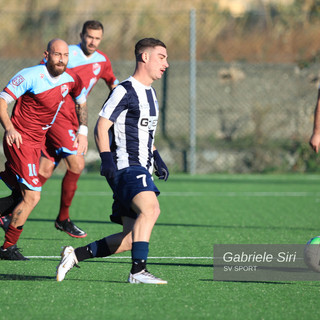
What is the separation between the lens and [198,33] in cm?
1659

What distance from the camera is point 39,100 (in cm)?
621

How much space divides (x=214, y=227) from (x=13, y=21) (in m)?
12.4

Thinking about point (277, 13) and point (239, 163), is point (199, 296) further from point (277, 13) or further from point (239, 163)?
point (277, 13)

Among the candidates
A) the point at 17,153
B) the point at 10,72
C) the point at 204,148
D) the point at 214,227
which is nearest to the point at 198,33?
the point at 204,148

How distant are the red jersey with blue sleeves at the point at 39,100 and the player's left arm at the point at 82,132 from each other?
30cm

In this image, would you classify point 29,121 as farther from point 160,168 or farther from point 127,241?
point 127,241

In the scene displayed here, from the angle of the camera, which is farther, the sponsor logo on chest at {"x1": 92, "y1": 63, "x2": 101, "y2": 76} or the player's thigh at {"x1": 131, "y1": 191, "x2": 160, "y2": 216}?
the sponsor logo on chest at {"x1": 92, "y1": 63, "x2": 101, "y2": 76}

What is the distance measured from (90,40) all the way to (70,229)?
204 cm

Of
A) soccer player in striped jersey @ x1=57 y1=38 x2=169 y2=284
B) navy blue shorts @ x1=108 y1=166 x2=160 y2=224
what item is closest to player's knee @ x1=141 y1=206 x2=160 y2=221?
soccer player in striped jersey @ x1=57 y1=38 x2=169 y2=284

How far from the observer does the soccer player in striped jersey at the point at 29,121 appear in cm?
595

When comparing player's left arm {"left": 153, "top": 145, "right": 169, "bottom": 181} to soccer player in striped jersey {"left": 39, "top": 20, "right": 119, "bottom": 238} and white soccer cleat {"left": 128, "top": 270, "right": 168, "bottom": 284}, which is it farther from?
soccer player in striped jersey {"left": 39, "top": 20, "right": 119, "bottom": 238}

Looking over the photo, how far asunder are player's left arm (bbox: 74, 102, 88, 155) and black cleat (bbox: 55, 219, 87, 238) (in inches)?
48.8

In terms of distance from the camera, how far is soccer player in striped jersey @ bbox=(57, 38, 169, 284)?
16.1ft

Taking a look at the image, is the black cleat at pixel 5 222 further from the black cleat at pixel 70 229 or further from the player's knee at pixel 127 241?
the player's knee at pixel 127 241
